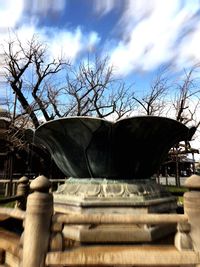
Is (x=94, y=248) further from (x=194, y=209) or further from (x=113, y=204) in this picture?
(x=194, y=209)

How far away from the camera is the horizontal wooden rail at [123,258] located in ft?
12.3

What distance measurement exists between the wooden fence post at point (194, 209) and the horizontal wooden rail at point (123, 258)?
0.20 metres

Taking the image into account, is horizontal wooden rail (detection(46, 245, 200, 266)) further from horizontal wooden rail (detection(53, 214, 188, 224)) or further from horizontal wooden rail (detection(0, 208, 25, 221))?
horizontal wooden rail (detection(0, 208, 25, 221))

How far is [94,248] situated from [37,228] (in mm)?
931

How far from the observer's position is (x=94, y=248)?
4066 mm

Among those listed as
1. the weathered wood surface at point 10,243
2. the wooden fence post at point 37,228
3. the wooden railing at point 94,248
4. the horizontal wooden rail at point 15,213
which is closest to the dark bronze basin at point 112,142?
the wooden railing at point 94,248

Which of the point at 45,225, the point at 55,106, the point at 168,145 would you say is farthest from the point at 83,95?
the point at 45,225

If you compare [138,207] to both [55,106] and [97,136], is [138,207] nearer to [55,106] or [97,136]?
[97,136]

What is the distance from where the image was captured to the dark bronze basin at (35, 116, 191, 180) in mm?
5004

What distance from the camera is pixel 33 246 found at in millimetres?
3693

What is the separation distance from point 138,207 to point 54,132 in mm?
2149

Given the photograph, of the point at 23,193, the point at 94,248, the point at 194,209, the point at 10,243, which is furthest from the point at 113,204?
the point at 23,193

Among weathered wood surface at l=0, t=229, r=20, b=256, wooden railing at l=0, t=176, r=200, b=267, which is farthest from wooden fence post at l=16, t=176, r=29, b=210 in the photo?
wooden railing at l=0, t=176, r=200, b=267

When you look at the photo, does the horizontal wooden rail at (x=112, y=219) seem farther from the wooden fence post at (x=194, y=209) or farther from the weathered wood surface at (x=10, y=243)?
the weathered wood surface at (x=10, y=243)
